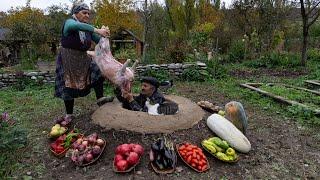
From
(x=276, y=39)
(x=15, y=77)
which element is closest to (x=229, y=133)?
(x=15, y=77)

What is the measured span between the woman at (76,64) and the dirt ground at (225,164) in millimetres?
447

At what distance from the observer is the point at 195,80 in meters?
11.1

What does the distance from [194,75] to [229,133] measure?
6503 mm

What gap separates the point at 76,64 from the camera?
5.12 m

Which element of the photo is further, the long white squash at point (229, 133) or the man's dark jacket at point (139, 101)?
the man's dark jacket at point (139, 101)

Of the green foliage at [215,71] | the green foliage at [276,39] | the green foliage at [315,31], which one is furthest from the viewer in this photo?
the green foliage at [315,31]

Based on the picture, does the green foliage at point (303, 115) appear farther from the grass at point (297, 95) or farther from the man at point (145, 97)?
the man at point (145, 97)

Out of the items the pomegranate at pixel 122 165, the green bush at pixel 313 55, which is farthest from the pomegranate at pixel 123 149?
the green bush at pixel 313 55

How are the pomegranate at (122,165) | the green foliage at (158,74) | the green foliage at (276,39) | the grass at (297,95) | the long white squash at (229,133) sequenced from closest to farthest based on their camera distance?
1. the pomegranate at (122,165)
2. the long white squash at (229,133)
3. the grass at (297,95)
4. the green foliage at (158,74)
5. the green foliage at (276,39)

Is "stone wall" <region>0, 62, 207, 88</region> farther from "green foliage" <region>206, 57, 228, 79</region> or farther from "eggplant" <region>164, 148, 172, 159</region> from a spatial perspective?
"eggplant" <region>164, 148, 172, 159</region>

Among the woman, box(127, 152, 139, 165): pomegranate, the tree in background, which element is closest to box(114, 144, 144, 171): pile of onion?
box(127, 152, 139, 165): pomegranate

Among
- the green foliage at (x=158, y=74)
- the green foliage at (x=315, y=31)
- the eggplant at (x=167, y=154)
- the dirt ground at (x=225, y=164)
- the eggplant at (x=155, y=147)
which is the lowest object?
the dirt ground at (x=225, y=164)

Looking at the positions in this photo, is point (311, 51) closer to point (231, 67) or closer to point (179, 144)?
point (231, 67)

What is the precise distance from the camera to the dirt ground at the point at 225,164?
415 cm
